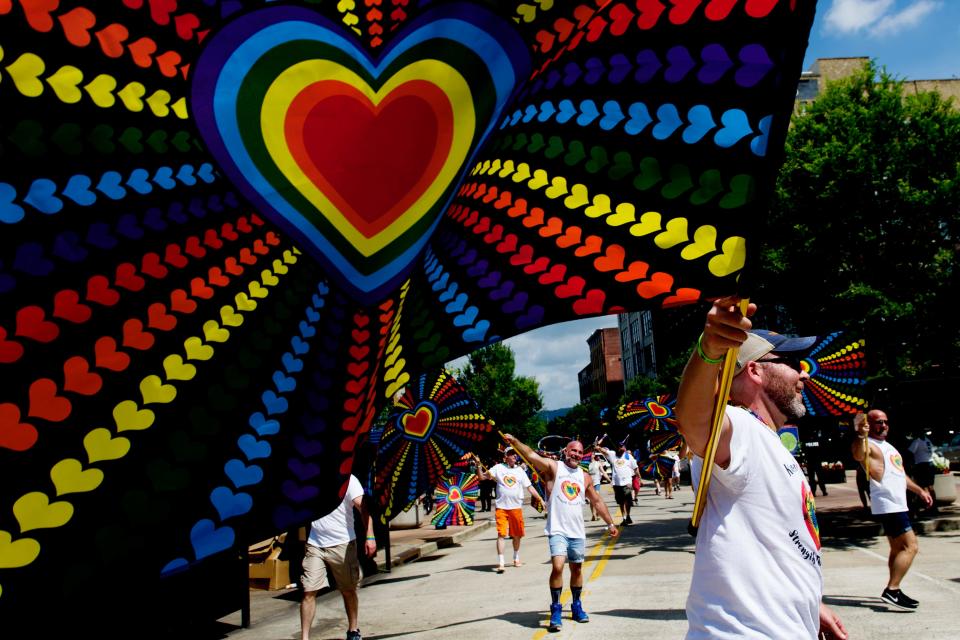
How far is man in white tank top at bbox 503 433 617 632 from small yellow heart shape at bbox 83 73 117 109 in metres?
7.42

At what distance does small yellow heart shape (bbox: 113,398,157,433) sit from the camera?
1.74m

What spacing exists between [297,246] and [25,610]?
1.05 metres

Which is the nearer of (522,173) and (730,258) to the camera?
(730,258)

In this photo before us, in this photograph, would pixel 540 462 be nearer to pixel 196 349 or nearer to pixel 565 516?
pixel 565 516

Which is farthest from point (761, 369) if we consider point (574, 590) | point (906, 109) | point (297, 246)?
point (906, 109)

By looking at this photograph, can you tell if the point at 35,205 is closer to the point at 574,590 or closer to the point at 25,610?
the point at 25,610

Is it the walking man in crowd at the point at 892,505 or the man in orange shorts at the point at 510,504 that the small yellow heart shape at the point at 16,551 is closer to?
the walking man in crowd at the point at 892,505

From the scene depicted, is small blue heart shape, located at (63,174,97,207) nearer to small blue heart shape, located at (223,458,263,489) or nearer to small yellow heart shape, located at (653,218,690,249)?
Answer: small blue heart shape, located at (223,458,263,489)

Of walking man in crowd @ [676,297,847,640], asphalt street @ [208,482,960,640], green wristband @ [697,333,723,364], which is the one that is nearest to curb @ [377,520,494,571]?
asphalt street @ [208,482,960,640]

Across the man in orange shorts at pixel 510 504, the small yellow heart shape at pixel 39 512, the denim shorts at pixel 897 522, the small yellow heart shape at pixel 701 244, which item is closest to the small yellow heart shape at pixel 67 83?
the small yellow heart shape at pixel 39 512

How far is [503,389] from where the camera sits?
6981 centimetres

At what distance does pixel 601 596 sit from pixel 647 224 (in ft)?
29.0

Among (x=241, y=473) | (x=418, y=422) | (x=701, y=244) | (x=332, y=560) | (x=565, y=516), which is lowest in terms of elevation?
(x=332, y=560)

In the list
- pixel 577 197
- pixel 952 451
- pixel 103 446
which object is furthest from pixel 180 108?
pixel 952 451
